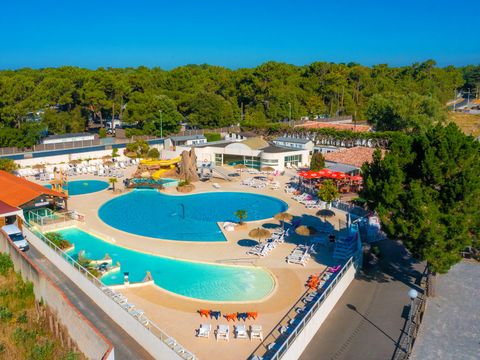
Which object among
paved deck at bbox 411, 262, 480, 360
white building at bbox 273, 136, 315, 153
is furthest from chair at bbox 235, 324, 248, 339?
white building at bbox 273, 136, 315, 153

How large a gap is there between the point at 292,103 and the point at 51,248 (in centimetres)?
5195

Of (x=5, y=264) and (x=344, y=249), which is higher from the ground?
(x=344, y=249)

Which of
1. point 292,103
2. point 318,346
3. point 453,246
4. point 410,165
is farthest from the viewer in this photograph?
point 292,103

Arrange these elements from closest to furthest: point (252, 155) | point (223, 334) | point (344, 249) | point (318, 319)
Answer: point (223, 334) → point (318, 319) → point (344, 249) → point (252, 155)

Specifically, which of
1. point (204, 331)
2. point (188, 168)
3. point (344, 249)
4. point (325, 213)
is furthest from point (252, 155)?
point (204, 331)

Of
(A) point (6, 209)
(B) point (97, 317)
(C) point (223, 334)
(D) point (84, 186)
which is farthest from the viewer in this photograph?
(D) point (84, 186)

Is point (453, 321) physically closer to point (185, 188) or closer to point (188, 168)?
point (185, 188)

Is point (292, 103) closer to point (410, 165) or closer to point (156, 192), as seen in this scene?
point (156, 192)

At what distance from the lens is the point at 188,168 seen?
3753cm

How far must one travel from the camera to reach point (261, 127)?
57438mm

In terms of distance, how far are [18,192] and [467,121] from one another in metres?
73.4

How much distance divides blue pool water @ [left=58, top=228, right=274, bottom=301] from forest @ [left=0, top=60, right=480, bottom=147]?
30.6 m

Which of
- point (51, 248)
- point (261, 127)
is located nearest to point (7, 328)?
point (51, 248)

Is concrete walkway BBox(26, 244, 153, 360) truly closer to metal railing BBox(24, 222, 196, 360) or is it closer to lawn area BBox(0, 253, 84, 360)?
metal railing BBox(24, 222, 196, 360)
